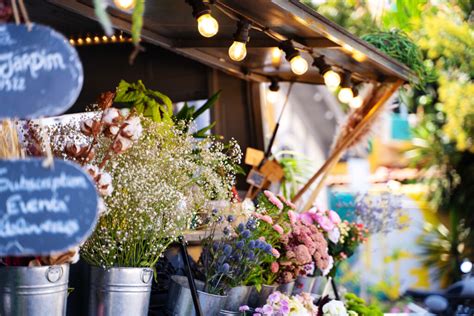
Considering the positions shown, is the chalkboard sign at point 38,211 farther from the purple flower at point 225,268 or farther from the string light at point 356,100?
the string light at point 356,100

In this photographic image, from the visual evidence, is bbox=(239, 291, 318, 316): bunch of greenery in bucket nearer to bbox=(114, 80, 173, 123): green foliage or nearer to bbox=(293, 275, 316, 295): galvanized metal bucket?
bbox=(293, 275, 316, 295): galvanized metal bucket

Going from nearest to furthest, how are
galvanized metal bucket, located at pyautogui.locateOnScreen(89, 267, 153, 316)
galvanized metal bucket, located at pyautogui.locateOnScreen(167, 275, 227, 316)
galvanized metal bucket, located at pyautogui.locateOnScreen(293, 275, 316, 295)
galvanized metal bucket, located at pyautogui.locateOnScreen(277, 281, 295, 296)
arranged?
1. galvanized metal bucket, located at pyautogui.locateOnScreen(89, 267, 153, 316)
2. galvanized metal bucket, located at pyautogui.locateOnScreen(167, 275, 227, 316)
3. galvanized metal bucket, located at pyautogui.locateOnScreen(277, 281, 295, 296)
4. galvanized metal bucket, located at pyautogui.locateOnScreen(293, 275, 316, 295)

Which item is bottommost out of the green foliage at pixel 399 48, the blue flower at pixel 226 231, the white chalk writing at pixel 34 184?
the blue flower at pixel 226 231

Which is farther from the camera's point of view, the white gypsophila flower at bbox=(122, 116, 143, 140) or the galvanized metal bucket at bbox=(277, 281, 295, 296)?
the galvanized metal bucket at bbox=(277, 281, 295, 296)

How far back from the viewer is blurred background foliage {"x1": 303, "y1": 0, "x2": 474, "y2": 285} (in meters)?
8.24

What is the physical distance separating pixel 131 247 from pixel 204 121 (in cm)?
282

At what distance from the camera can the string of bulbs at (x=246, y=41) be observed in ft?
11.5

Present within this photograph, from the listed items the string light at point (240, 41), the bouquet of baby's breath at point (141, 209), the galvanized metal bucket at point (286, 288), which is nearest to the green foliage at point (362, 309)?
the galvanized metal bucket at point (286, 288)

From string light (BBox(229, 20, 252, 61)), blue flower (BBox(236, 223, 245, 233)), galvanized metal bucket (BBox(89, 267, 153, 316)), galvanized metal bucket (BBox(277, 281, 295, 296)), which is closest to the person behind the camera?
galvanized metal bucket (BBox(89, 267, 153, 316))

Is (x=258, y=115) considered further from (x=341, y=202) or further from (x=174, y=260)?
(x=174, y=260)

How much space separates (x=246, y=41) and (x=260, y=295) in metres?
1.20

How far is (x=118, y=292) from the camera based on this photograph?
9.48 feet

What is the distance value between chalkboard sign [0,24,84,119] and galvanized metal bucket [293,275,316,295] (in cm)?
229

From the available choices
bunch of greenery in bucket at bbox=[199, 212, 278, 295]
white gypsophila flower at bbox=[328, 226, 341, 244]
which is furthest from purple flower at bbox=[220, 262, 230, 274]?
white gypsophila flower at bbox=[328, 226, 341, 244]
